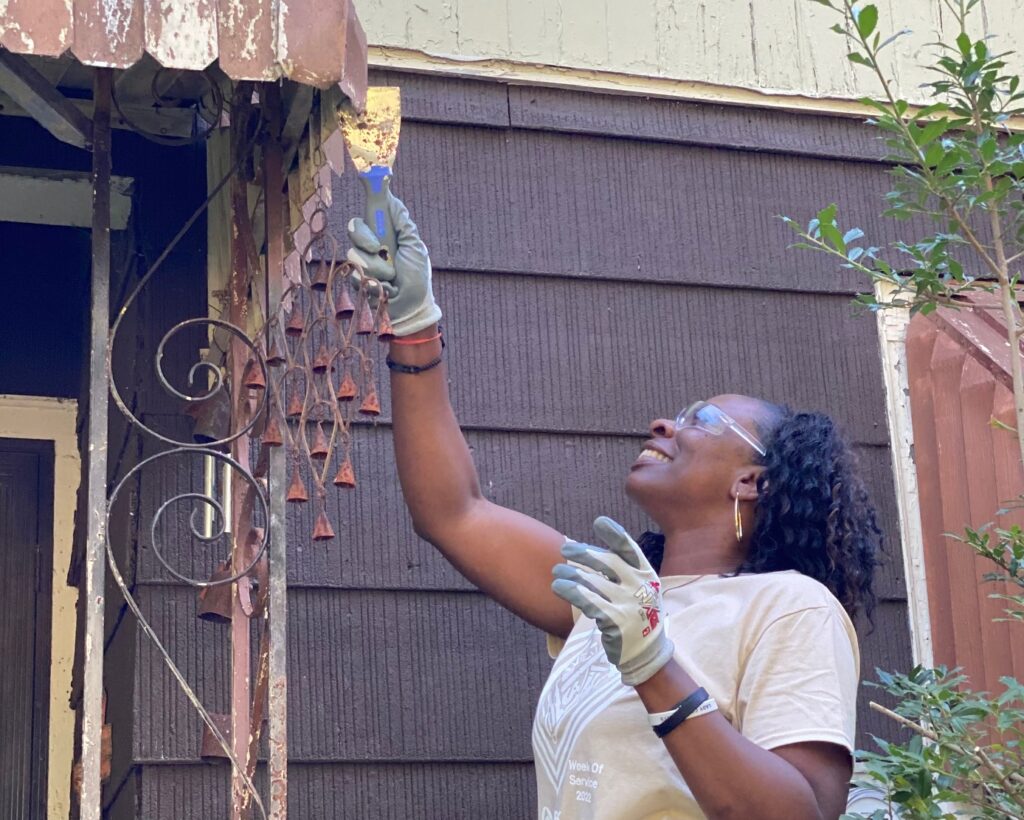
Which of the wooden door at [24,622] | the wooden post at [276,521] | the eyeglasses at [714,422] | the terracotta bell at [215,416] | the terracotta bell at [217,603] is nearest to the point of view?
the wooden post at [276,521]

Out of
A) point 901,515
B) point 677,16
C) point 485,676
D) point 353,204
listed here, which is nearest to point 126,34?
point 353,204

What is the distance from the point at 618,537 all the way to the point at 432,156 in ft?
5.89

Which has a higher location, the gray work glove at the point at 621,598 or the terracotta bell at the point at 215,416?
the terracotta bell at the point at 215,416

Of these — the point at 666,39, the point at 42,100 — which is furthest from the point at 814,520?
the point at 666,39

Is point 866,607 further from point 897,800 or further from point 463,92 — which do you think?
point 463,92

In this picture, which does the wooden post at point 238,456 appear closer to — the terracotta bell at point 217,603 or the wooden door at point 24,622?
the terracotta bell at point 217,603

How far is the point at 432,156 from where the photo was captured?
12.8 feet

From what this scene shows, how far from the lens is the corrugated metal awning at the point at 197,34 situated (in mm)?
2377

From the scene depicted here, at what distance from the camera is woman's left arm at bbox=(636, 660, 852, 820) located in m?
2.32

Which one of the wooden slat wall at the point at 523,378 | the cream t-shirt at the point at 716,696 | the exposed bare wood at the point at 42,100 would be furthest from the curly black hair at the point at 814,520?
the exposed bare wood at the point at 42,100

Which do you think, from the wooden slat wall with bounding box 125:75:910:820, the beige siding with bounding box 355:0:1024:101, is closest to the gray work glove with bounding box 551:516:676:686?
the wooden slat wall with bounding box 125:75:910:820

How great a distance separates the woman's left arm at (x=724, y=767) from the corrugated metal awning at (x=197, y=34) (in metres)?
1.06

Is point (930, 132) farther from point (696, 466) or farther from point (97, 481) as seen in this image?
point (97, 481)

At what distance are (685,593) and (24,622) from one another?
5.98ft
